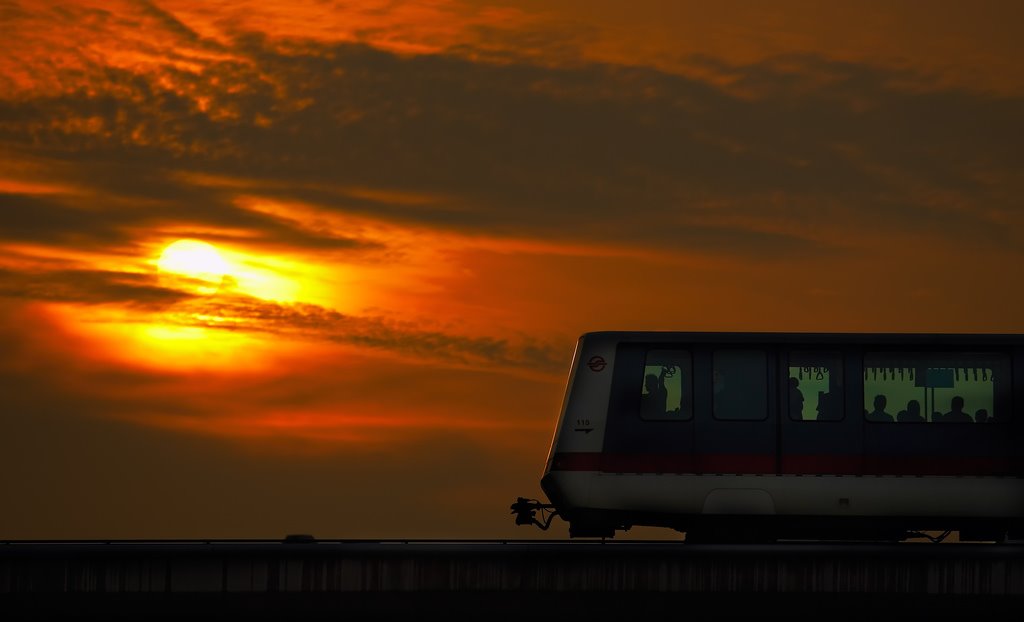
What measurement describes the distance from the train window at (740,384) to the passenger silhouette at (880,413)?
4.87 ft

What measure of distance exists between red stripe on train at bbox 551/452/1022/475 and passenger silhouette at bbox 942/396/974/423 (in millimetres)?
590

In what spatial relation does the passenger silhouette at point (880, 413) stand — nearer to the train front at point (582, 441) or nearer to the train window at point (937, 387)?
the train window at point (937, 387)

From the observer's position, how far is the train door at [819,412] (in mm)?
21188

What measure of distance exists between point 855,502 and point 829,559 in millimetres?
4015

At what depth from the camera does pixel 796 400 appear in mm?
21531

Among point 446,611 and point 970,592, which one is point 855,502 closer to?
point 970,592

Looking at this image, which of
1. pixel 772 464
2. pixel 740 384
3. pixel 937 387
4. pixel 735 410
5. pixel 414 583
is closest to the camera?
pixel 414 583

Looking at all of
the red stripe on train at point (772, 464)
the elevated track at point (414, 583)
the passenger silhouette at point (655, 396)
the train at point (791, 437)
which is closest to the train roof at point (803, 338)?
the train at point (791, 437)

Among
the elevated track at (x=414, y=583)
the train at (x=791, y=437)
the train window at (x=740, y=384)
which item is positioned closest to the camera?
the elevated track at (x=414, y=583)

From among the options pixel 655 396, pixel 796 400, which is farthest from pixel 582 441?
pixel 796 400

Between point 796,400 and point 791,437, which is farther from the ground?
point 796,400

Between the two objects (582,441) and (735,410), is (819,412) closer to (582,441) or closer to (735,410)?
(735,410)

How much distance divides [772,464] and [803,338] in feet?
6.27

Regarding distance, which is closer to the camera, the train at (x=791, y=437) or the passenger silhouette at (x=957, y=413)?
the train at (x=791, y=437)
